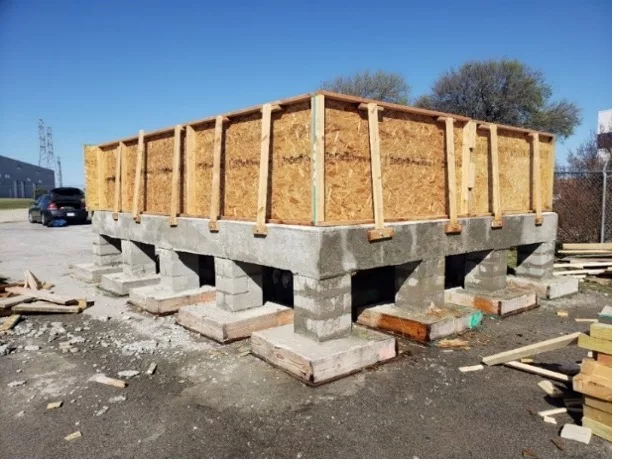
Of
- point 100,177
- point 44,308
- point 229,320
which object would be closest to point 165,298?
point 229,320

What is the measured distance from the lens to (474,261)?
26.8 ft

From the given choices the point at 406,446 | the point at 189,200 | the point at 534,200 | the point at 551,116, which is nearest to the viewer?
the point at 406,446

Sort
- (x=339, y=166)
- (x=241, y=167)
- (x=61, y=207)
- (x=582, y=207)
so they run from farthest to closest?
(x=61, y=207) → (x=582, y=207) → (x=241, y=167) → (x=339, y=166)

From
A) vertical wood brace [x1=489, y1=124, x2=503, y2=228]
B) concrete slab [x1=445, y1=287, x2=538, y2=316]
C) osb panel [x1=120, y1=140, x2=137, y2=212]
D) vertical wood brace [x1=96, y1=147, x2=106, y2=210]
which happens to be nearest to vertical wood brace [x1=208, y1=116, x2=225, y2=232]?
osb panel [x1=120, y1=140, x2=137, y2=212]

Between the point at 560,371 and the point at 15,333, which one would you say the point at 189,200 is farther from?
the point at 560,371

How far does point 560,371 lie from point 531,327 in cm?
190

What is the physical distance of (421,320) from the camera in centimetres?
630

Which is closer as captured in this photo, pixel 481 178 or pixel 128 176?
pixel 481 178

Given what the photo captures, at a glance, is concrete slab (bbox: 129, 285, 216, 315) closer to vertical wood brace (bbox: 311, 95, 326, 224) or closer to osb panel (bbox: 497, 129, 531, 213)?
vertical wood brace (bbox: 311, 95, 326, 224)

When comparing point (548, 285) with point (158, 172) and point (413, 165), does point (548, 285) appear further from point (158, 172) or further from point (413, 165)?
point (158, 172)

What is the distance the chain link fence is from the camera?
502 inches

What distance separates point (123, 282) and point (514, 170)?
27.9 ft

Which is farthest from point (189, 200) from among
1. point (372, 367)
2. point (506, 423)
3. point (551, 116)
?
point (551, 116)

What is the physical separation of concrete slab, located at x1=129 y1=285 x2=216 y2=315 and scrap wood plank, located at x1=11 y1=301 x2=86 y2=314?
103cm
